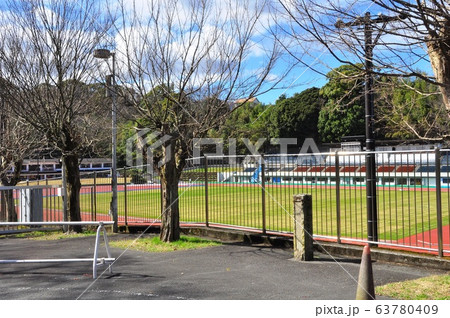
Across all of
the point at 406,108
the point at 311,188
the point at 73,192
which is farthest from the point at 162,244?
the point at 406,108

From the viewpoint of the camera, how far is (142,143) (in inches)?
441

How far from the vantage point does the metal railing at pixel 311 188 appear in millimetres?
8977

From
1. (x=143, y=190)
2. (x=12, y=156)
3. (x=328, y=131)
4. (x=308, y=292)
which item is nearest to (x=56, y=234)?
(x=143, y=190)

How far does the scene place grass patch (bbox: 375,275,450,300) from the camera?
6129 millimetres

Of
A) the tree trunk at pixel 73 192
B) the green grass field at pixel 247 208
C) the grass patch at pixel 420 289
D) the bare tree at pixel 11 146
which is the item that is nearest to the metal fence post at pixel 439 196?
the grass patch at pixel 420 289

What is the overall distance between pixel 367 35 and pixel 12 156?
49.8 feet

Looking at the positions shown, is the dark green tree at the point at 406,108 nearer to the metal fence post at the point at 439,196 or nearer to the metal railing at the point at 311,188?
the metal fence post at the point at 439,196

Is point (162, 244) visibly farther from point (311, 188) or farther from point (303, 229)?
point (311, 188)

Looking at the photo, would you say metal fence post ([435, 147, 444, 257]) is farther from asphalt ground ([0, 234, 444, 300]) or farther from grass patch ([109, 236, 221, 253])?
grass patch ([109, 236, 221, 253])

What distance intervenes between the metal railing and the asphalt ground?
136cm

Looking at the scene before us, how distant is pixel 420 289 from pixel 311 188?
227 inches

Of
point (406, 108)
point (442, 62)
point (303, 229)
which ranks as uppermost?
point (406, 108)

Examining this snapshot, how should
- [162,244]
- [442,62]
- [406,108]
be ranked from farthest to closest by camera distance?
[406,108], [162,244], [442,62]

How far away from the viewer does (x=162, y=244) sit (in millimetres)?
10953
